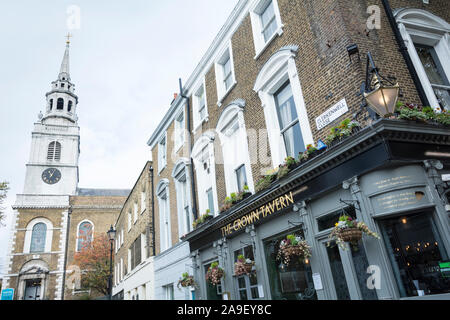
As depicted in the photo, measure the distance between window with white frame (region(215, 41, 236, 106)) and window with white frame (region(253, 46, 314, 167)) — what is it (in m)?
2.70

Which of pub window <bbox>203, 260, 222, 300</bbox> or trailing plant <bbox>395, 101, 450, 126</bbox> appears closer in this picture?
trailing plant <bbox>395, 101, 450, 126</bbox>

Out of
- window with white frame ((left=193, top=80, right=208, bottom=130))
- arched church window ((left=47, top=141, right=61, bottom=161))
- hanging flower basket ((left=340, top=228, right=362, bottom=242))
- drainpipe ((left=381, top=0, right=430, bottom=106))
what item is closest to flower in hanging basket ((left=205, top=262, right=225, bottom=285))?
hanging flower basket ((left=340, top=228, right=362, bottom=242))

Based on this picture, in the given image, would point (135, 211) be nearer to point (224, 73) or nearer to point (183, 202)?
point (183, 202)

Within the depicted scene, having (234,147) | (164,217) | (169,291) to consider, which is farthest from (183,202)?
(234,147)

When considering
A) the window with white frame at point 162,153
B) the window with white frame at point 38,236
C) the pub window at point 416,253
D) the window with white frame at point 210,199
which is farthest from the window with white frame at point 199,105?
the window with white frame at point 38,236

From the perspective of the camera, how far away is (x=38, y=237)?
46844 millimetres

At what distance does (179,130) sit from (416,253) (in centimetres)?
1390

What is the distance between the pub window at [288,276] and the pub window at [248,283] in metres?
0.74

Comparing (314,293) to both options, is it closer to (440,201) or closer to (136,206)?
(440,201)

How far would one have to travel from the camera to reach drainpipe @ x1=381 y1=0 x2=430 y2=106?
7.78 meters

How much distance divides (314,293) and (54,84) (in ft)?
216

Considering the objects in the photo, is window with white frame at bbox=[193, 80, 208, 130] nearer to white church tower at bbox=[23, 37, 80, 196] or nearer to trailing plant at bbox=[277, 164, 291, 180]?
trailing plant at bbox=[277, 164, 291, 180]

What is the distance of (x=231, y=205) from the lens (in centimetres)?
1158
